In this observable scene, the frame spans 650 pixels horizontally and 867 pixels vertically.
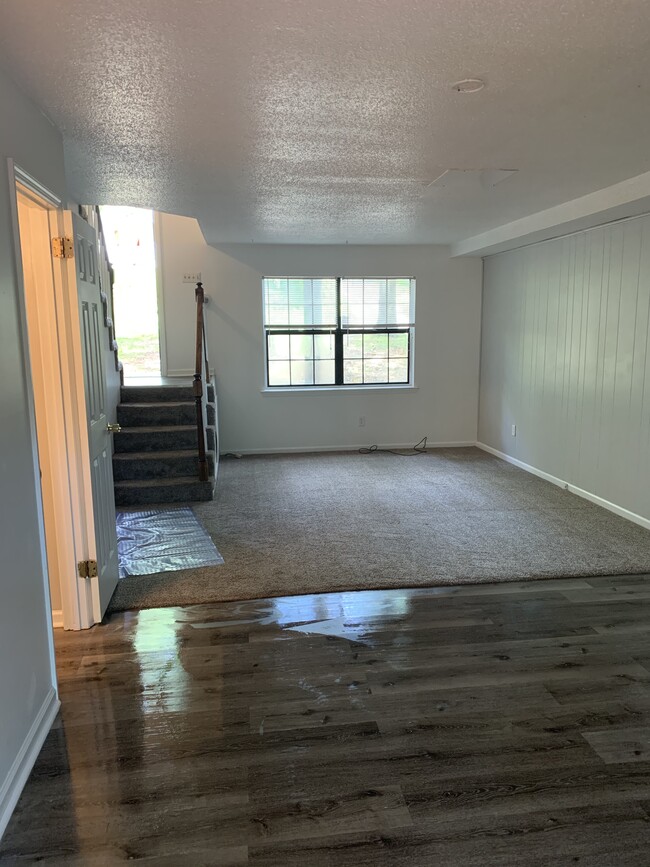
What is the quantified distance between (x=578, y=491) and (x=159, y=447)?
3.85 metres

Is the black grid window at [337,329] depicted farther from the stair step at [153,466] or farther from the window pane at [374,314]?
the stair step at [153,466]

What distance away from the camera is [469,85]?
2.22 metres

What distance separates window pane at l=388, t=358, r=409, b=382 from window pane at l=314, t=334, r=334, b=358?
0.76 metres

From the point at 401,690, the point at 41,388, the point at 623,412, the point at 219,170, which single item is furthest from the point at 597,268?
the point at 41,388

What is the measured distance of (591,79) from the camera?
2.19m

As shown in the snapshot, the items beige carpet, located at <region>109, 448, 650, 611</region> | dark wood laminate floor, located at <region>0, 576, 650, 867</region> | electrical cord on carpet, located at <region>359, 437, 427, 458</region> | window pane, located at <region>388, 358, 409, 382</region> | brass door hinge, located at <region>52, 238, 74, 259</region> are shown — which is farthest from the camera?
window pane, located at <region>388, 358, 409, 382</region>

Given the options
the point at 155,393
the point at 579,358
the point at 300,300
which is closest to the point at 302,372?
the point at 300,300

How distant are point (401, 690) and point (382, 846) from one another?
30.0 inches

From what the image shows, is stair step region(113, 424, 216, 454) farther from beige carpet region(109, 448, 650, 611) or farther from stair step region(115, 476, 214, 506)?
beige carpet region(109, 448, 650, 611)

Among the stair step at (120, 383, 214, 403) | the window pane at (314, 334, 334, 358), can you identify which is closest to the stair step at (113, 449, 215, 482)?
the stair step at (120, 383, 214, 403)

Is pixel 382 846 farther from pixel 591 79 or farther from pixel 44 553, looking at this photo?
pixel 591 79

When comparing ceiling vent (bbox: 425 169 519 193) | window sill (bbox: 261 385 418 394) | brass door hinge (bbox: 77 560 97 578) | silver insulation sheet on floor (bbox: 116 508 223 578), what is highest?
ceiling vent (bbox: 425 169 519 193)

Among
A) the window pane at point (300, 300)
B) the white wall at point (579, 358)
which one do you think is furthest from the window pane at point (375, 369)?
the white wall at point (579, 358)

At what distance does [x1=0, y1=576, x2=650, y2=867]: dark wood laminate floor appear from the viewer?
1.70 meters
